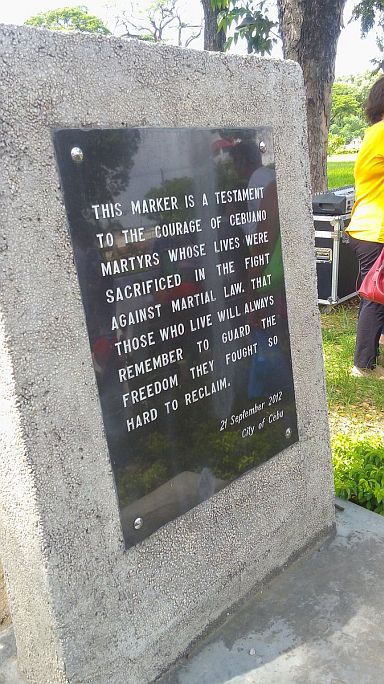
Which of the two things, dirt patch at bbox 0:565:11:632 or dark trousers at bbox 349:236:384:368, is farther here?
dark trousers at bbox 349:236:384:368

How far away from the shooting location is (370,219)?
153 inches

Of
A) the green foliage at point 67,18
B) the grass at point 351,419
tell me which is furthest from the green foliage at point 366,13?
the green foliage at point 67,18

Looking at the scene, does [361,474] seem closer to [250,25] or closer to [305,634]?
[305,634]

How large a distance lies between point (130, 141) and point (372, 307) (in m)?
2.81

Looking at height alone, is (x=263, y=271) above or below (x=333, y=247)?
above

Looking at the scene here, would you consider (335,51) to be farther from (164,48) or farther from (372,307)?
(164,48)

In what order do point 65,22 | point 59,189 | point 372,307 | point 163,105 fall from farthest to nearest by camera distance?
point 65,22
point 372,307
point 163,105
point 59,189

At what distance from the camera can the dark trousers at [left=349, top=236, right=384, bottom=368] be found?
3951 millimetres

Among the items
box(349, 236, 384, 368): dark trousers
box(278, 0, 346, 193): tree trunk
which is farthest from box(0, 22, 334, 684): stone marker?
box(278, 0, 346, 193): tree trunk

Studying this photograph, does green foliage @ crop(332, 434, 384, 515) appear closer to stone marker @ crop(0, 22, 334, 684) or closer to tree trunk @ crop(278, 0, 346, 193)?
stone marker @ crop(0, 22, 334, 684)


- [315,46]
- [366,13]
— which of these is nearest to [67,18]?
[366,13]

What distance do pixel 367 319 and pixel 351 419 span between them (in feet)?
2.41

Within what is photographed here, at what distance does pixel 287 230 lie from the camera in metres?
2.04

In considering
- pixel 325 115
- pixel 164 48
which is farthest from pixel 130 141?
pixel 325 115
